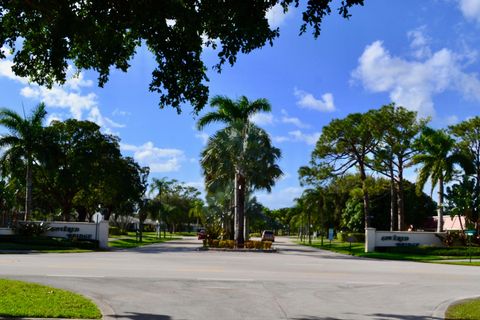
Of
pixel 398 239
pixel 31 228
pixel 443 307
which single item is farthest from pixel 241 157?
pixel 443 307

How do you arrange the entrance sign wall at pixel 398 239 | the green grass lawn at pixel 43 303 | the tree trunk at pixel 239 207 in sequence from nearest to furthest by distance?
1. the green grass lawn at pixel 43 303
2. the tree trunk at pixel 239 207
3. the entrance sign wall at pixel 398 239

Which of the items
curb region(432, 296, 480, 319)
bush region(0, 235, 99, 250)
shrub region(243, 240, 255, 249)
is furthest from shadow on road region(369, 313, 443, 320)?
bush region(0, 235, 99, 250)

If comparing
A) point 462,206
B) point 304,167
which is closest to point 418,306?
point 462,206

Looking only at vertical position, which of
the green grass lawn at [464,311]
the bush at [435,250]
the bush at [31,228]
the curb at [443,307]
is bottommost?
the bush at [435,250]

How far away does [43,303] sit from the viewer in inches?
406

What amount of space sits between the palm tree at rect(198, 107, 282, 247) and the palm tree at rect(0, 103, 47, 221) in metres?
→ 12.9

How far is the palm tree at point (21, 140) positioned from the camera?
41.3 metres

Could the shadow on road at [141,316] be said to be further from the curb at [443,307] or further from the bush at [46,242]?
the bush at [46,242]

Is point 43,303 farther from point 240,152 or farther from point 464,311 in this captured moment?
point 240,152

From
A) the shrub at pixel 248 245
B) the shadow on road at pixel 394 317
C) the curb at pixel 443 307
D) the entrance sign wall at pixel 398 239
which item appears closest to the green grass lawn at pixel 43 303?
the shadow on road at pixel 394 317

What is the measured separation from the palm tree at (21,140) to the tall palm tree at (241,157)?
1321cm

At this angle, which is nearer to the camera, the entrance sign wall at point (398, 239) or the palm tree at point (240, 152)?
the palm tree at point (240, 152)

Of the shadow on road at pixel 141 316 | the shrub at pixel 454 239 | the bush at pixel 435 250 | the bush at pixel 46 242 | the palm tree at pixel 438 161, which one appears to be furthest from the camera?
the palm tree at pixel 438 161

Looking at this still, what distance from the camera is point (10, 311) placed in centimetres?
939
